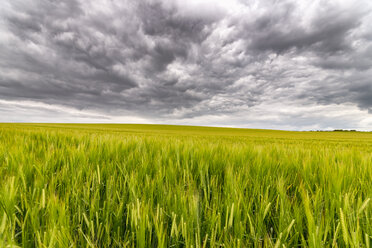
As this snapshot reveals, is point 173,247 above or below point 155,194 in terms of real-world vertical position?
below

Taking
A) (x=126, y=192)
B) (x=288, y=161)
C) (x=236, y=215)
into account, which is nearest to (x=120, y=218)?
(x=126, y=192)

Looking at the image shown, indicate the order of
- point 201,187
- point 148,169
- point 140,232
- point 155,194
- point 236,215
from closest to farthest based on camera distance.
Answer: point 140,232 < point 236,215 < point 155,194 < point 201,187 < point 148,169

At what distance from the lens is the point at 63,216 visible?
0.78 m

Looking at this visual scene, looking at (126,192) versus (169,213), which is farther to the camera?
(126,192)

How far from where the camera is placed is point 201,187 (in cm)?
129

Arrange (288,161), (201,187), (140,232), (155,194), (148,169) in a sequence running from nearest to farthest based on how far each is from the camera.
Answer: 1. (140,232)
2. (155,194)
3. (201,187)
4. (148,169)
5. (288,161)

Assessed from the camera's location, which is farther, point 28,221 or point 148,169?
point 148,169

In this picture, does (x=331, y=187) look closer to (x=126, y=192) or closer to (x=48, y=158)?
(x=126, y=192)

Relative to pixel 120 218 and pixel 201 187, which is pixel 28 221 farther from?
pixel 201 187

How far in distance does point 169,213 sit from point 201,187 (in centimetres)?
43

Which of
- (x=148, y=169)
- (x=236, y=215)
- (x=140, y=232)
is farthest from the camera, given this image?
(x=148, y=169)

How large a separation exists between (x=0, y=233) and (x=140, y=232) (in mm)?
545

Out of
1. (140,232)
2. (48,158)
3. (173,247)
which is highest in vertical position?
(48,158)

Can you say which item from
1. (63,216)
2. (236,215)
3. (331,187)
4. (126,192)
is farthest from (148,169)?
(331,187)
